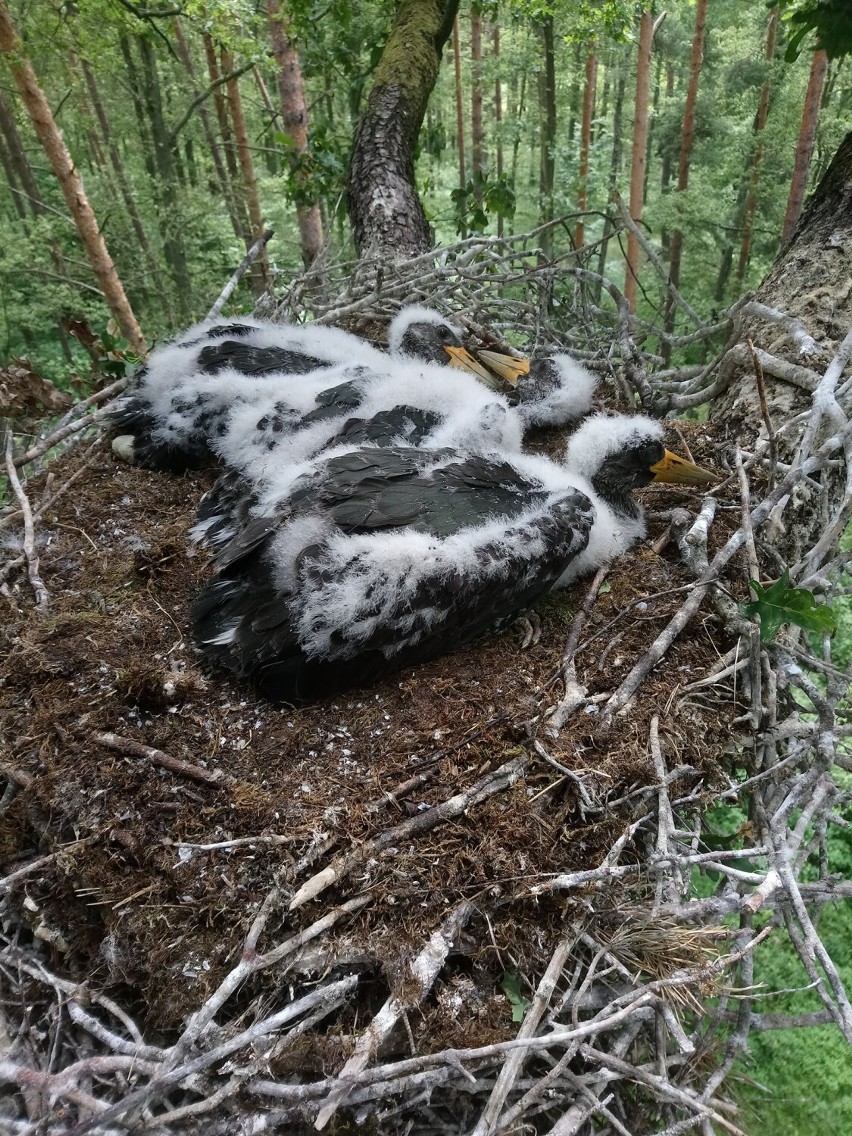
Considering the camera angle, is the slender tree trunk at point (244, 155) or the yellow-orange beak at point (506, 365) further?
the slender tree trunk at point (244, 155)

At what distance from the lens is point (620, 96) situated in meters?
13.1

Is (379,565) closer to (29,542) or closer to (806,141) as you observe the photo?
(29,542)

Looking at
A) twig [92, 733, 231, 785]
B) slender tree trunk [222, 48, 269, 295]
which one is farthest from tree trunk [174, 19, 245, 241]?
twig [92, 733, 231, 785]

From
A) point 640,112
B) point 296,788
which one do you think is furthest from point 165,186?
point 296,788

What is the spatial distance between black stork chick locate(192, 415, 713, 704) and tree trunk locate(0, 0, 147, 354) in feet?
13.1

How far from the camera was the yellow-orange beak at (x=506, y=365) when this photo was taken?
2.67 metres

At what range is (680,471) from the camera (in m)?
2.07

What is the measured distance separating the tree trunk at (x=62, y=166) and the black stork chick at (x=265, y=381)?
2.91 metres

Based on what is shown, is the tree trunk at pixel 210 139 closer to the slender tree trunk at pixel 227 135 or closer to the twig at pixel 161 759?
the slender tree trunk at pixel 227 135

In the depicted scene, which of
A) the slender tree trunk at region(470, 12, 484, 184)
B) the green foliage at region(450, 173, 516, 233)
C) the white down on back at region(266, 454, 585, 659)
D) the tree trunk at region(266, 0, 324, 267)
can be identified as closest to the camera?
the white down on back at region(266, 454, 585, 659)

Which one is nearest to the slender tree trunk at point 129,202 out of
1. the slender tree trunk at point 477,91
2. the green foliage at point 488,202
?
the slender tree trunk at point 477,91

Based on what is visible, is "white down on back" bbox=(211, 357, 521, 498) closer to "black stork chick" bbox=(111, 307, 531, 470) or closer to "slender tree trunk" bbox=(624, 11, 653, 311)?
"black stork chick" bbox=(111, 307, 531, 470)

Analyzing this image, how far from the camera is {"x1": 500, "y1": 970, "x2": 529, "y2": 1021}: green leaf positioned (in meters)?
1.16

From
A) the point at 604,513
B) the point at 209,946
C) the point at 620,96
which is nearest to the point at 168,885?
the point at 209,946
